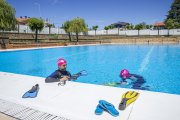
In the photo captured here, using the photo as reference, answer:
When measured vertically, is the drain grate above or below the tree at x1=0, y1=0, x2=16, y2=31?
below

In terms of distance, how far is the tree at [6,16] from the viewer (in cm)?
2039

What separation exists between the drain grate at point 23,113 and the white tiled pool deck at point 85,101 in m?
0.13

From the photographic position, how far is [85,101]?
4055 millimetres

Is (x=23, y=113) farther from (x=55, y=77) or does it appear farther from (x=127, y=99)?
(x=55, y=77)

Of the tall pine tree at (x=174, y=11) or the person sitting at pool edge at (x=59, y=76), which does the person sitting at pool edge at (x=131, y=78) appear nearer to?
the person sitting at pool edge at (x=59, y=76)

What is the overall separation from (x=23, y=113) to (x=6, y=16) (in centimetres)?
2054

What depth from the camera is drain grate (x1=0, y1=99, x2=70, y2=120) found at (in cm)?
332

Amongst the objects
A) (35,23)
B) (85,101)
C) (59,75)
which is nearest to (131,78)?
(59,75)

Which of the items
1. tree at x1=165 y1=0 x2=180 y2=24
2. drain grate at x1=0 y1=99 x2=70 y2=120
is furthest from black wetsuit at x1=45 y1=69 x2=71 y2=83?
tree at x1=165 y1=0 x2=180 y2=24

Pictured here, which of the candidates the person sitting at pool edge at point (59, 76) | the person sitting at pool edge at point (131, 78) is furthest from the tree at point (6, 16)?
the person sitting at pool edge at point (131, 78)

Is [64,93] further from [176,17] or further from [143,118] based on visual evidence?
[176,17]

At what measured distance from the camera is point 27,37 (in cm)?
3023

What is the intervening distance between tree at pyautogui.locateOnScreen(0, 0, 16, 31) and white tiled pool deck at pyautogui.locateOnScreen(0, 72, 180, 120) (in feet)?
58.1

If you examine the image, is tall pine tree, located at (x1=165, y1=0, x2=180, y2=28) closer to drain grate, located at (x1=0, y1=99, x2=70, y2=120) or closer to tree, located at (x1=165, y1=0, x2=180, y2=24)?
tree, located at (x1=165, y1=0, x2=180, y2=24)
